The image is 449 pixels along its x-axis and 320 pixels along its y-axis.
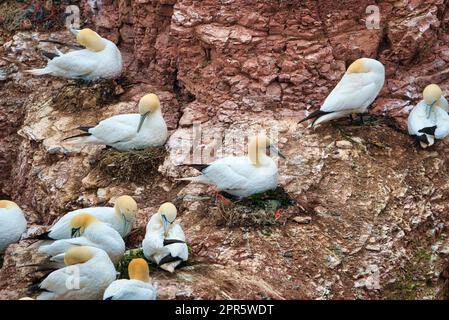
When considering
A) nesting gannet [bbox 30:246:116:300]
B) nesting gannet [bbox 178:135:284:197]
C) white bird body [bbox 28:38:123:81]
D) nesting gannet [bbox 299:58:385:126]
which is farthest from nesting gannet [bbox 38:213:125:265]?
white bird body [bbox 28:38:123:81]

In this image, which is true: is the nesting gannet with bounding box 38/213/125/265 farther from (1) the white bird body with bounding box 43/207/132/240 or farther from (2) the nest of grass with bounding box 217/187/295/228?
(2) the nest of grass with bounding box 217/187/295/228

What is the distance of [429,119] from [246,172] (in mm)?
2089

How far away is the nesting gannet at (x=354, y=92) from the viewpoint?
9.88 meters

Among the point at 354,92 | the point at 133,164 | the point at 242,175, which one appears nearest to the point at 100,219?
the point at 133,164

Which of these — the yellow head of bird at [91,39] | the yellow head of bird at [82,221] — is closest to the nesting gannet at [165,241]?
the yellow head of bird at [82,221]

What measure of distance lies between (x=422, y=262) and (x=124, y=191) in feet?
9.51

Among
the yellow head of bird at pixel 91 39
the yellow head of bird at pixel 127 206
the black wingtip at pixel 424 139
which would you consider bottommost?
the yellow head of bird at pixel 127 206

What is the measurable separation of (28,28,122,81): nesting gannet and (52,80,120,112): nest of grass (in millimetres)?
82

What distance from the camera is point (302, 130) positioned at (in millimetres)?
10031

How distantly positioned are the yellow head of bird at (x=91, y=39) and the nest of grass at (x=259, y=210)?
3104 millimetres

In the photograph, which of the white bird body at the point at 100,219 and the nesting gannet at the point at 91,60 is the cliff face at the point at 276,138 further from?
the white bird body at the point at 100,219

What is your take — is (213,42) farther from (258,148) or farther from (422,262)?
(422,262)

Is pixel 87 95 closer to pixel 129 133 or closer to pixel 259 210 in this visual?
pixel 129 133

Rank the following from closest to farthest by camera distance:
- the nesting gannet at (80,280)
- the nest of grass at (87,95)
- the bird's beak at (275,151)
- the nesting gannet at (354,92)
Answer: the nesting gannet at (80,280), the bird's beak at (275,151), the nesting gannet at (354,92), the nest of grass at (87,95)
